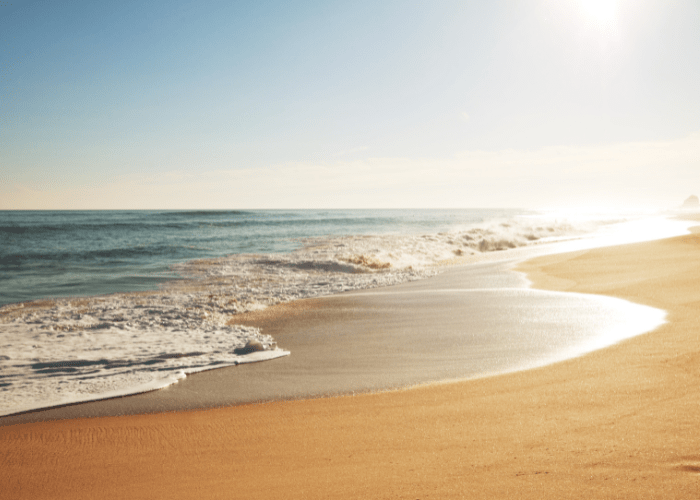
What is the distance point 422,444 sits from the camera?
267 cm

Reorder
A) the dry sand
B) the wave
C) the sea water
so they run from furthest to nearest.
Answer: the sea water, the wave, the dry sand

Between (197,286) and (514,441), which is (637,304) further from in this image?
(197,286)

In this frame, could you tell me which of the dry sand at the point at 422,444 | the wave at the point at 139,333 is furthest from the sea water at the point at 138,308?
the dry sand at the point at 422,444

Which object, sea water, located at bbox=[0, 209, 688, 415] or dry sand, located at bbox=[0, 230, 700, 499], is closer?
dry sand, located at bbox=[0, 230, 700, 499]

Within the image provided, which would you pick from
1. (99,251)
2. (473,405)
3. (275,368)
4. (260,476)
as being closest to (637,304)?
(473,405)

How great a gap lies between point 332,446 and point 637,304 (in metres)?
5.75

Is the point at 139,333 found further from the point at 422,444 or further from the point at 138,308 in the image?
the point at 422,444

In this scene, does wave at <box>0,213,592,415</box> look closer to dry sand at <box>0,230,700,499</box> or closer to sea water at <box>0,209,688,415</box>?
sea water at <box>0,209,688,415</box>

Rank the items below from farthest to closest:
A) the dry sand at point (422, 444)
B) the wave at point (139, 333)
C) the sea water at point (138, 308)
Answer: the sea water at point (138, 308) → the wave at point (139, 333) → the dry sand at point (422, 444)

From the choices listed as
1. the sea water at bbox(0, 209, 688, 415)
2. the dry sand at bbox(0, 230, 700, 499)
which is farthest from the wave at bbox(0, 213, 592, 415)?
the dry sand at bbox(0, 230, 700, 499)

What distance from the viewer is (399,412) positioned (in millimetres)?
3264

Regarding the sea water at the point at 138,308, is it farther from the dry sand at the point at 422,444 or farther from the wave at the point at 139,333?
the dry sand at the point at 422,444

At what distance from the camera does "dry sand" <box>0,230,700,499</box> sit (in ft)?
7.09

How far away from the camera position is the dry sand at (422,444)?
2160mm
